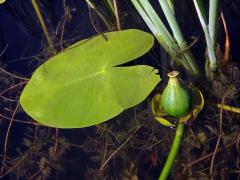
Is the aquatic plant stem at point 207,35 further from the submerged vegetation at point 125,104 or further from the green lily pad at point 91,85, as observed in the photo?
the green lily pad at point 91,85

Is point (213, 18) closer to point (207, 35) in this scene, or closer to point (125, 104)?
point (207, 35)

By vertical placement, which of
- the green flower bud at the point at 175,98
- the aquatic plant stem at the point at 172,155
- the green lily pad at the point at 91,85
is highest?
the green lily pad at the point at 91,85

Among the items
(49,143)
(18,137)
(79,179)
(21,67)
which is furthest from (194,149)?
(21,67)

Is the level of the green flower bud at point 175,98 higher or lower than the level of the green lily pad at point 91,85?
lower

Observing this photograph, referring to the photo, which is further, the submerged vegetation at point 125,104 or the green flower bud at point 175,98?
the submerged vegetation at point 125,104

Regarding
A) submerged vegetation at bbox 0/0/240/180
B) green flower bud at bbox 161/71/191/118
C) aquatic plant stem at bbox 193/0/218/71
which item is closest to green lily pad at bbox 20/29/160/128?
submerged vegetation at bbox 0/0/240/180

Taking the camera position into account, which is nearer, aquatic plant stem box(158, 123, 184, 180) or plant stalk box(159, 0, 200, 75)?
aquatic plant stem box(158, 123, 184, 180)

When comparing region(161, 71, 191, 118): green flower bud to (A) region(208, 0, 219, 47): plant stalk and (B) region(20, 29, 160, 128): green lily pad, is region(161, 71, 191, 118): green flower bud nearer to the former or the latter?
(B) region(20, 29, 160, 128): green lily pad

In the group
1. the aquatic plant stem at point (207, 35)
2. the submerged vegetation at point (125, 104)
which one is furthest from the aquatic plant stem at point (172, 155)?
the aquatic plant stem at point (207, 35)

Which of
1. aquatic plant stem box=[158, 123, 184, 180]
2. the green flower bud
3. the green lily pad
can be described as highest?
the green lily pad
